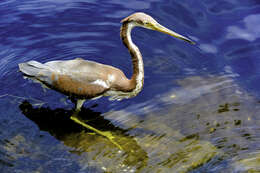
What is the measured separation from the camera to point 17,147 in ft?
15.9

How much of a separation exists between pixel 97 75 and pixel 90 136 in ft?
2.80

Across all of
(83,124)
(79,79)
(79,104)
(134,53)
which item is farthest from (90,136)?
(134,53)

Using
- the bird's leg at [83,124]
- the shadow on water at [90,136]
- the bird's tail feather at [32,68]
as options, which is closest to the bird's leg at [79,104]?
the bird's leg at [83,124]

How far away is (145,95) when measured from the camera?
19.2 feet

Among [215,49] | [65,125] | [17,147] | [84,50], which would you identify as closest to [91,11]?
[84,50]

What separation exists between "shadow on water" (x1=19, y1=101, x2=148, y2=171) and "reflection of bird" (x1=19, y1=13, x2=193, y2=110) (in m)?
0.39

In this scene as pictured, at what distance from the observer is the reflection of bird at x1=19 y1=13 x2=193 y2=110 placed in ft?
17.0

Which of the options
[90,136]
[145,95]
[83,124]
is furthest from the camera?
[145,95]

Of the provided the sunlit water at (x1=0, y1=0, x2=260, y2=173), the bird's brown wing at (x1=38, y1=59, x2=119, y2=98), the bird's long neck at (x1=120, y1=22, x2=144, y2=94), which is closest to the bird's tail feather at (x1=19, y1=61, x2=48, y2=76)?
the bird's brown wing at (x1=38, y1=59, x2=119, y2=98)

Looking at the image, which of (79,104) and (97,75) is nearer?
(97,75)

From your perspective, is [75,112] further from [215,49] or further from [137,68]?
[215,49]

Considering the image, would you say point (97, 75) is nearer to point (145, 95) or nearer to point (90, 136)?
point (90, 136)

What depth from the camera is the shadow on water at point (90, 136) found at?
4.71 meters

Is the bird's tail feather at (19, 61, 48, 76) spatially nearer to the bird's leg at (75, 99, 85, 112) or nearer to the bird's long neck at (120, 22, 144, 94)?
the bird's leg at (75, 99, 85, 112)
